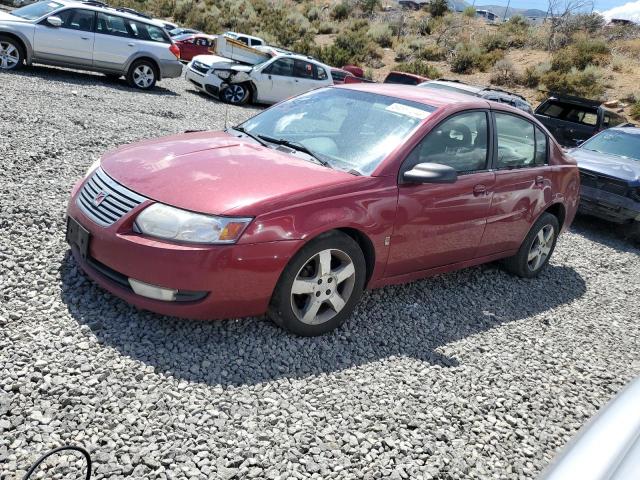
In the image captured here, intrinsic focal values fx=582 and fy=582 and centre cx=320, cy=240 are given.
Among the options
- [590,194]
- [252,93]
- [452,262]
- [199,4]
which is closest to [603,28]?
[199,4]

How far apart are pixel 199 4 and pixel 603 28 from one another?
27566 mm

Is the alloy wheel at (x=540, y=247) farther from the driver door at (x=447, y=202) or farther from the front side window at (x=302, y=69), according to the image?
the front side window at (x=302, y=69)

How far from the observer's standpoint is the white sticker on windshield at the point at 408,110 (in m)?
4.24

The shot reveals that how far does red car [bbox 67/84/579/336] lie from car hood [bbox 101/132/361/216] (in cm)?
1

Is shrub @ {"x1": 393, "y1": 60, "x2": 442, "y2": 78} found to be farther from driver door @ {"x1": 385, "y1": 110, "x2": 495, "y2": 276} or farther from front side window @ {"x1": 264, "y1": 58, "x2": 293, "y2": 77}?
driver door @ {"x1": 385, "y1": 110, "x2": 495, "y2": 276}

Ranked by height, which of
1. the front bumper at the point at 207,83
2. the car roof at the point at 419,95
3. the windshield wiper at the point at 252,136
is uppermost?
the car roof at the point at 419,95

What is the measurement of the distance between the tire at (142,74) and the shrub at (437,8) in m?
33.1

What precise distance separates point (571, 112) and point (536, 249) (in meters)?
9.50

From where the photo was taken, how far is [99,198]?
11.6 feet

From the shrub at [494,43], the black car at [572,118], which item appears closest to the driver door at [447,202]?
the black car at [572,118]

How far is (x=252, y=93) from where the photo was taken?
14977mm

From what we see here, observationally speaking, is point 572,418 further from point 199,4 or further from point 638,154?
point 199,4

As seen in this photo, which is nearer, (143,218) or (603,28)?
(143,218)

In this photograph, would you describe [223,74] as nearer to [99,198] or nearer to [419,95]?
[419,95]
